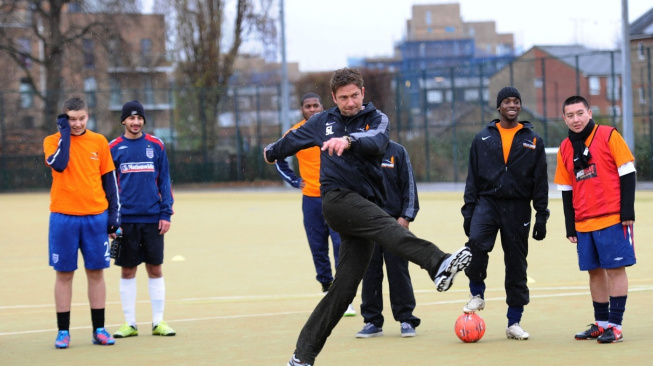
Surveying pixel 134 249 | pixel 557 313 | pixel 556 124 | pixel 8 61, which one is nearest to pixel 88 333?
pixel 134 249

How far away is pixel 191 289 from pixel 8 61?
37.1 m

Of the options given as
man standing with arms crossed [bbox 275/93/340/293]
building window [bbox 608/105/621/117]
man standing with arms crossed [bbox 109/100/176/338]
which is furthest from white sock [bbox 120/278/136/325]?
building window [bbox 608/105/621/117]

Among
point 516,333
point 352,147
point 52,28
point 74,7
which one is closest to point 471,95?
point 52,28

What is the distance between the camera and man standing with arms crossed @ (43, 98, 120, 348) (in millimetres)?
7836

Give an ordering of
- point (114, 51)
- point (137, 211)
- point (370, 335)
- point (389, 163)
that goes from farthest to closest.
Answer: point (114, 51) → point (137, 211) → point (389, 163) → point (370, 335)

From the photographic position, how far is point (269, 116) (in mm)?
42500

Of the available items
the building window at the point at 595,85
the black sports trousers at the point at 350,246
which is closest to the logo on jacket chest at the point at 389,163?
the black sports trousers at the point at 350,246

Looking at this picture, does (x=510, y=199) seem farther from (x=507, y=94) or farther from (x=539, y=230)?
(x=507, y=94)

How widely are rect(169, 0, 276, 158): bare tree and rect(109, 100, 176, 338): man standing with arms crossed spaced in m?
39.1

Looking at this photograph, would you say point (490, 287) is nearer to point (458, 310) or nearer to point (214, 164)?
point (458, 310)

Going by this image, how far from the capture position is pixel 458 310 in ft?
30.3

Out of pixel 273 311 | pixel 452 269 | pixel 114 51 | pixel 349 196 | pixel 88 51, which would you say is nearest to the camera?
pixel 452 269

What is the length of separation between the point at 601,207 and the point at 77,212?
4.18 meters

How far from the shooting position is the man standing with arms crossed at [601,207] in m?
7.31
